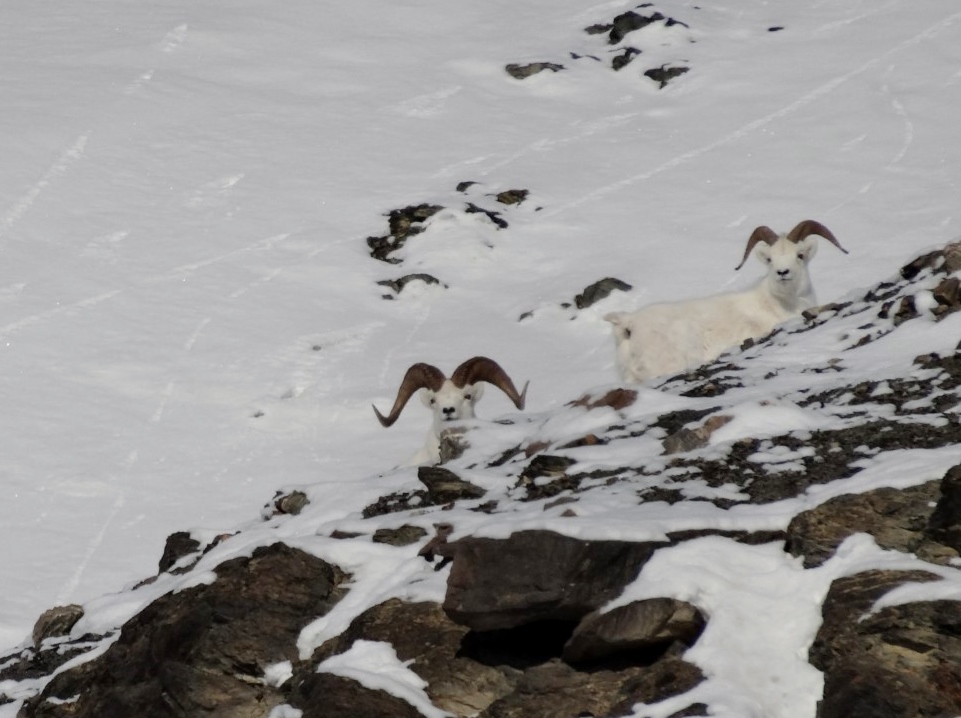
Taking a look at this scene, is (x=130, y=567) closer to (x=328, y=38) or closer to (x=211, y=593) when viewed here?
(x=211, y=593)

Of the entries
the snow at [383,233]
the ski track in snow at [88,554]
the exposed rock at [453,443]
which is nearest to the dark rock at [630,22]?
the snow at [383,233]

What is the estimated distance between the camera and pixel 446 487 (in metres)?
7.96

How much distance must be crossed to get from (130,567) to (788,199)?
50.5ft

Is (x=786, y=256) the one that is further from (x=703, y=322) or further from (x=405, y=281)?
(x=405, y=281)

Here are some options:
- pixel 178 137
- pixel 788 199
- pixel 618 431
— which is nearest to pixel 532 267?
pixel 788 199

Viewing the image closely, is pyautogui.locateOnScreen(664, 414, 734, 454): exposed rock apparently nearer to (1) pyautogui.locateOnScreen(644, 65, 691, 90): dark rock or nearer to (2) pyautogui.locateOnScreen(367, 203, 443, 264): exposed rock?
(2) pyautogui.locateOnScreen(367, 203, 443, 264): exposed rock

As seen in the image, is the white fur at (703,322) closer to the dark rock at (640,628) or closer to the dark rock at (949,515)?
the dark rock at (949,515)

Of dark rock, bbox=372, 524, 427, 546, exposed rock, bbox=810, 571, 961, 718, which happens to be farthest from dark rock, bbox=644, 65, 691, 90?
exposed rock, bbox=810, 571, 961, 718

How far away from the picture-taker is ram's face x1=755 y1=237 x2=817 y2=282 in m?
14.4

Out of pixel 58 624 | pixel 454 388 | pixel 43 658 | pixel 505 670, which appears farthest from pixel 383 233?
pixel 505 670

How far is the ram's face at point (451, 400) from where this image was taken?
12.1 m

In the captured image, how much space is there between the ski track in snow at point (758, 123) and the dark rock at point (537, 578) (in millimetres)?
22051

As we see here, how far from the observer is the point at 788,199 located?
2677 centimetres

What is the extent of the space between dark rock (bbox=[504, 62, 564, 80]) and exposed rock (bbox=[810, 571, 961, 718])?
30314 mm
